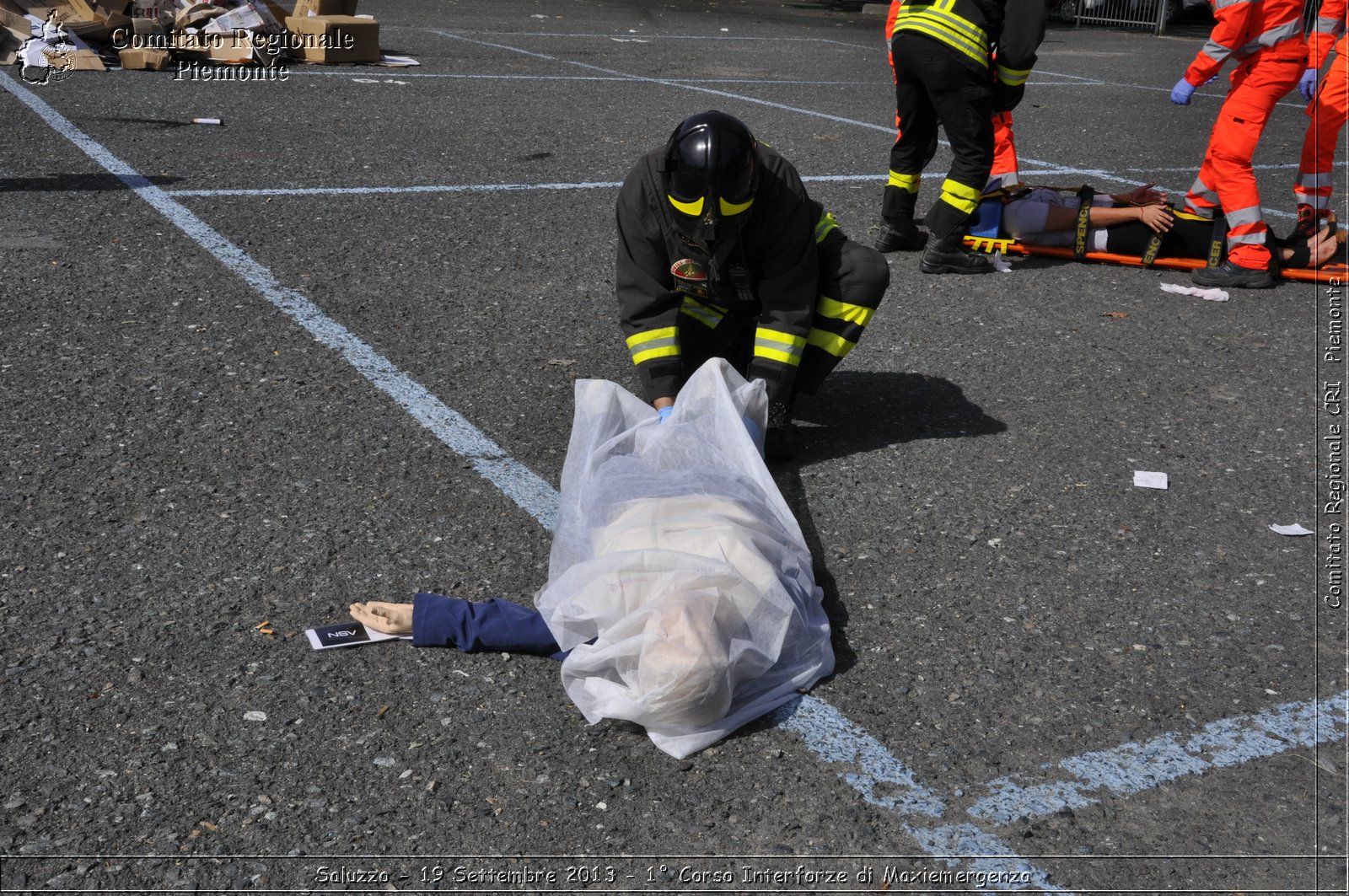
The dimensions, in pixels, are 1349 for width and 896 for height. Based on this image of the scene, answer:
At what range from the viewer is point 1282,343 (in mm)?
5301

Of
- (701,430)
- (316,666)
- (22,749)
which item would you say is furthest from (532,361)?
(22,749)

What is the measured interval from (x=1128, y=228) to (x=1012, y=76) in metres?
1.12

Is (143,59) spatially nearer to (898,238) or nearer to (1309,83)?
(898,238)

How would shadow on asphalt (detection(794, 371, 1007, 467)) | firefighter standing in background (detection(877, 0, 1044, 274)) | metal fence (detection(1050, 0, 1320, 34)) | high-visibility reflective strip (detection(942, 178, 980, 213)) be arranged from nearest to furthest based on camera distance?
shadow on asphalt (detection(794, 371, 1007, 467)) → firefighter standing in background (detection(877, 0, 1044, 274)) → high-visibility reflective strip (detection(942, 178, 980, 213)) → metal fence (detection(1050, 0, 1320, 34))

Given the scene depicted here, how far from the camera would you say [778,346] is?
365 centimetres

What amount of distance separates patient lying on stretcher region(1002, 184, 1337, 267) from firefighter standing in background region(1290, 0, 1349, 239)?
0.15 m

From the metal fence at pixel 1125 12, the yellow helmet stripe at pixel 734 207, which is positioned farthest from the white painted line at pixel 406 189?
the metal fence at pixel 1125 12

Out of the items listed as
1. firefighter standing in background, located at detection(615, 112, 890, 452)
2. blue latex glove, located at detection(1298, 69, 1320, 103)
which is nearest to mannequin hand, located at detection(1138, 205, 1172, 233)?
blue latex glove, located at detection(1298, 69, 1320, 103)

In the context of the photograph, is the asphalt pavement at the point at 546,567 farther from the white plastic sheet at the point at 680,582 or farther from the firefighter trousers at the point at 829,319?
the firefighter trousers at the point at 829,319

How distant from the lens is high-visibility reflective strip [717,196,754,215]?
3291mm

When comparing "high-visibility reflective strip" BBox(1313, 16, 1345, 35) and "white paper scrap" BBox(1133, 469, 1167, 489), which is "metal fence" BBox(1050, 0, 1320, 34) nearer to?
"high-visibility reflective strip" BBox(1313, 16, 1345, 35)

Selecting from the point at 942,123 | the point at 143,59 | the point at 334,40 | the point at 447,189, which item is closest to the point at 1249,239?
the point at 942,123

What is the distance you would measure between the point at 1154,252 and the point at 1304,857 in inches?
179

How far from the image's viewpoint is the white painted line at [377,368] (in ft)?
11.7
